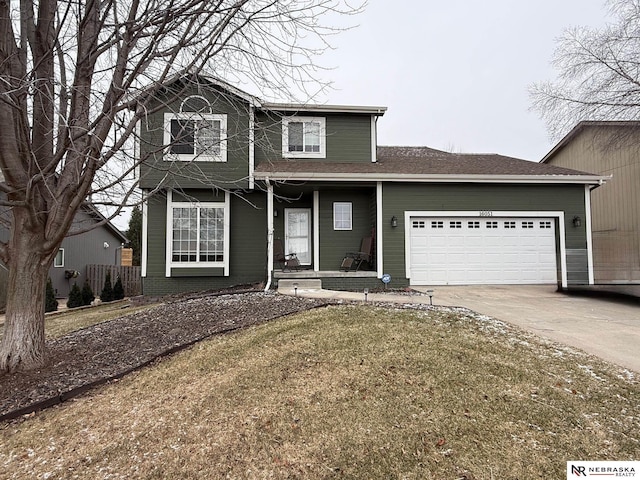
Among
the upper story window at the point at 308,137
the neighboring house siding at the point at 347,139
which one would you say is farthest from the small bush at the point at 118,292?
the neighboring house siding at the point at 347,139

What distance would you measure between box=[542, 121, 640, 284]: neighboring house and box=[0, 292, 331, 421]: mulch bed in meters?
10.2

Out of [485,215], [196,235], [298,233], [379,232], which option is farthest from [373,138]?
[196,235]

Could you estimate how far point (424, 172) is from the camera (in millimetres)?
10719

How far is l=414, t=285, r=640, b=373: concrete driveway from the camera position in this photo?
5.06m

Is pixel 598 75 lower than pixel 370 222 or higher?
higher

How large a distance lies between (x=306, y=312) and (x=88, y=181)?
378 cm

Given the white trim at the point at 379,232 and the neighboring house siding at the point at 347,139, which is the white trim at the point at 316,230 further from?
the white trim at the point at 379,232

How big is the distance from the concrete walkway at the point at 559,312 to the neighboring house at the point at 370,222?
3.05 feet

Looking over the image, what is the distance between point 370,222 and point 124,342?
7704 millimetres

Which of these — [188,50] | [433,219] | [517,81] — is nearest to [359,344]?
[188,50]

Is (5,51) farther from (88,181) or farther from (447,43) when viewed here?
(447,43)

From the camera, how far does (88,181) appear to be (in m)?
4.27

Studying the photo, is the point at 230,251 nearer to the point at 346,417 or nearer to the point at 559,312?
the point at 559,312

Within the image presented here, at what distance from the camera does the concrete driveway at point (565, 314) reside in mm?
5063
